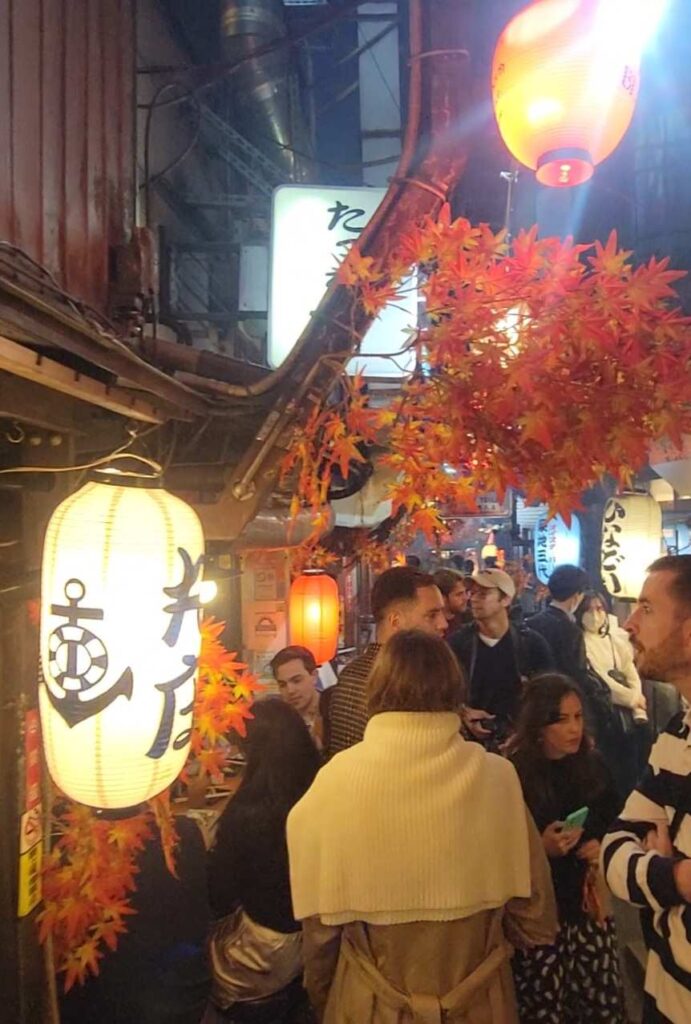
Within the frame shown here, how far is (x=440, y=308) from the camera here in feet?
13.3

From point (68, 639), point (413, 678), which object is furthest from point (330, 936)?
point (68, 639)

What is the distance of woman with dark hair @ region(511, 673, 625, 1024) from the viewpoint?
11.7 feet

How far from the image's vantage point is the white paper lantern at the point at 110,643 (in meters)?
3.01

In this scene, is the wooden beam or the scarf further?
the scarf

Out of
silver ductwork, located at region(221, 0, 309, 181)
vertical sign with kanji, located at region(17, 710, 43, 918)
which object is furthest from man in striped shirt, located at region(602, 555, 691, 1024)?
silver ductwork, located at region(221, 0, 309, 181)

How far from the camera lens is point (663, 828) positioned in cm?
298

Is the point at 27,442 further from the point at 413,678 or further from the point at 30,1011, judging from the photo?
the point at 30,1011

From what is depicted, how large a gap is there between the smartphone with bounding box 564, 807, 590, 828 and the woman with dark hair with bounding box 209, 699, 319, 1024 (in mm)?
1451

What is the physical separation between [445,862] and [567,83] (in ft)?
12.1

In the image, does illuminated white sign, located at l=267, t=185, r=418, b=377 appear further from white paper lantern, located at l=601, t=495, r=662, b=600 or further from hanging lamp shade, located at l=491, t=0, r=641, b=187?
white paper lantern, located at l=601, t=495, r=662, b=600

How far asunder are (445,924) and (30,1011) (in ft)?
8.73

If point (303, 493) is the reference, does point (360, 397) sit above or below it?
above

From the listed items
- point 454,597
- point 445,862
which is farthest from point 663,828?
point 454,597

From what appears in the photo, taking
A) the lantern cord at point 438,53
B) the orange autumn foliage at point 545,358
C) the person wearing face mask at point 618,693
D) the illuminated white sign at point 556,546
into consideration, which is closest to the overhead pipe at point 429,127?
the lantern cord at point 438,53
